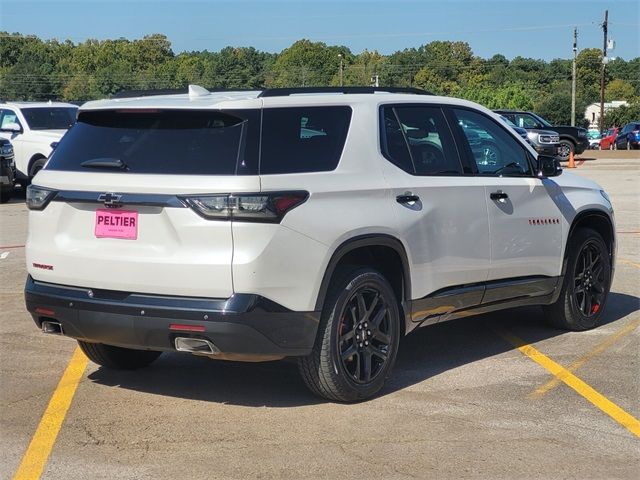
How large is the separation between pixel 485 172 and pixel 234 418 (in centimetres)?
256

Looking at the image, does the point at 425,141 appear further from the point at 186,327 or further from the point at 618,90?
the point at 618,90

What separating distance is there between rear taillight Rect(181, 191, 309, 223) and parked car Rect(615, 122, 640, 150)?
4533 cm

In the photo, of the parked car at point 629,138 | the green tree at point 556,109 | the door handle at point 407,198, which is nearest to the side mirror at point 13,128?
the door handle at point 407,198

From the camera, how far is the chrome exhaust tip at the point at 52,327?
5.58 metres

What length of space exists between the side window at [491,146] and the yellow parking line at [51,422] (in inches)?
123

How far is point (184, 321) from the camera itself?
5070 mm

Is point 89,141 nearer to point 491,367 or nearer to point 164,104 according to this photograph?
point 164,104

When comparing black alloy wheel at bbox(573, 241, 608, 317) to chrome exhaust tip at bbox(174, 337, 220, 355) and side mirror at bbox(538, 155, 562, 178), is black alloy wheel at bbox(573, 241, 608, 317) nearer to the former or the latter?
side mirror at bbox(538, 155, 562, 178)

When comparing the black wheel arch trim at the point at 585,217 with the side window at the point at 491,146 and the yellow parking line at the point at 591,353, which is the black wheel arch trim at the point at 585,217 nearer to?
the yellow parking line at the point at 591,353

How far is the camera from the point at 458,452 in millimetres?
4922

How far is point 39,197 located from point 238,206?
4.56ft

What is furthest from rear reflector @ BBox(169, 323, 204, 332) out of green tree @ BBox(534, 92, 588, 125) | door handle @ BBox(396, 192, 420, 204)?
green tree @ BBox(534, 92, 588, 125)

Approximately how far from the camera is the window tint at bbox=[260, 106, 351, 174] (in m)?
5.25

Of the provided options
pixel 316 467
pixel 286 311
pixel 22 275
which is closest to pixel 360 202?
pixel 286 311
